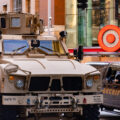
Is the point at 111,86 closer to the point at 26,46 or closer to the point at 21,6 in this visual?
the point at 26,46

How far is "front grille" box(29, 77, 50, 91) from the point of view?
13.9 meters

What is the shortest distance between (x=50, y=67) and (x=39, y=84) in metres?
0.53

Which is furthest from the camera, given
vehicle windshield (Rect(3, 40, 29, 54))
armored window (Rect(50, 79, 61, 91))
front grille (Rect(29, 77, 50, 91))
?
vehicle windshield (Rect(3, 40, 29, 54))

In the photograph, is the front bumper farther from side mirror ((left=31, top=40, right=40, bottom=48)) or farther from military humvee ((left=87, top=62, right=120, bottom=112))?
military humvee ((left=87, top=62, right=120, bottom=112))

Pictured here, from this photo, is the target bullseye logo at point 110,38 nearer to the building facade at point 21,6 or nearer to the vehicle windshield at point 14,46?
the building facade at point 21,6

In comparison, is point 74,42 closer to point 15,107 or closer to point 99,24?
point 99,24

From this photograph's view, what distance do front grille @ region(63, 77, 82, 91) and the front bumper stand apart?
18cm

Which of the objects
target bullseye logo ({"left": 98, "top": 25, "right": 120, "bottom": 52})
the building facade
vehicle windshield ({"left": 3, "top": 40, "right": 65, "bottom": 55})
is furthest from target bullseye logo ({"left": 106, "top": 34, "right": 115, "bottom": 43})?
vehicle windshield ({"left": 3, "top": 40, "right": 65, "bottom": 55})

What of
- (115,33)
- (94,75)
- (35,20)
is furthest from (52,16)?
(94,75)

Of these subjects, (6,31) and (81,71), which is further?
(6,31)

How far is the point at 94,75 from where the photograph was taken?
14.4 m

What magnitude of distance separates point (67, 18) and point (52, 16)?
1.59m

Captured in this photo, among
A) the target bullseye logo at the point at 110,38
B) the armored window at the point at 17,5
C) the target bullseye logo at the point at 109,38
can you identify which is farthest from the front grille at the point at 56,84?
the armored window at the point at 17,5

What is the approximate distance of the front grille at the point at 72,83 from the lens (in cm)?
1420
